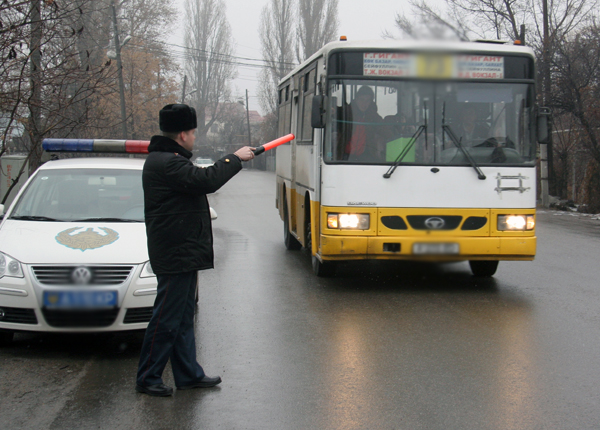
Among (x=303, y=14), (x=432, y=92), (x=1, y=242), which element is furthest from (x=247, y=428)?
(x=303, y=14)

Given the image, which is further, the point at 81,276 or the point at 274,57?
the point at 274,57

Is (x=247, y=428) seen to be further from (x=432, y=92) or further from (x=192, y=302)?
(x=432, y=92)

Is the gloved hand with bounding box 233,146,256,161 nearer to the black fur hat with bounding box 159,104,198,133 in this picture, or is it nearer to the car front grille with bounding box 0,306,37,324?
the black fur hat with bounding box 159,104,198,133

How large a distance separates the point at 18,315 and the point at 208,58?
197 ft

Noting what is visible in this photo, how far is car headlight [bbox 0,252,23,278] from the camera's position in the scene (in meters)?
4.96

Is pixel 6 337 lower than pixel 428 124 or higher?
lower

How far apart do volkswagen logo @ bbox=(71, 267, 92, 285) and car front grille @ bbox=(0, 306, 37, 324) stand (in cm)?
54

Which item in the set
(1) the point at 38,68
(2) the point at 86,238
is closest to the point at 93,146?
(2) the point at 86,238

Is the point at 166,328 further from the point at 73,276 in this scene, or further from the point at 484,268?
the point at 484,268

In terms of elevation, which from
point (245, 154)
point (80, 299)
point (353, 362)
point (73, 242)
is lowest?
point (353, 362)

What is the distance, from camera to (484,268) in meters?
8.62

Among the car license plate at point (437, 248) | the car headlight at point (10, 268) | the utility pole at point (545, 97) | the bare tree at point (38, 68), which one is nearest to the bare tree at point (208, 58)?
the utility pole at point (545, 97)

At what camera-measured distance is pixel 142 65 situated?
39469 mm

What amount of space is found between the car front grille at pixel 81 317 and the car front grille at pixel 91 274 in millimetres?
211
